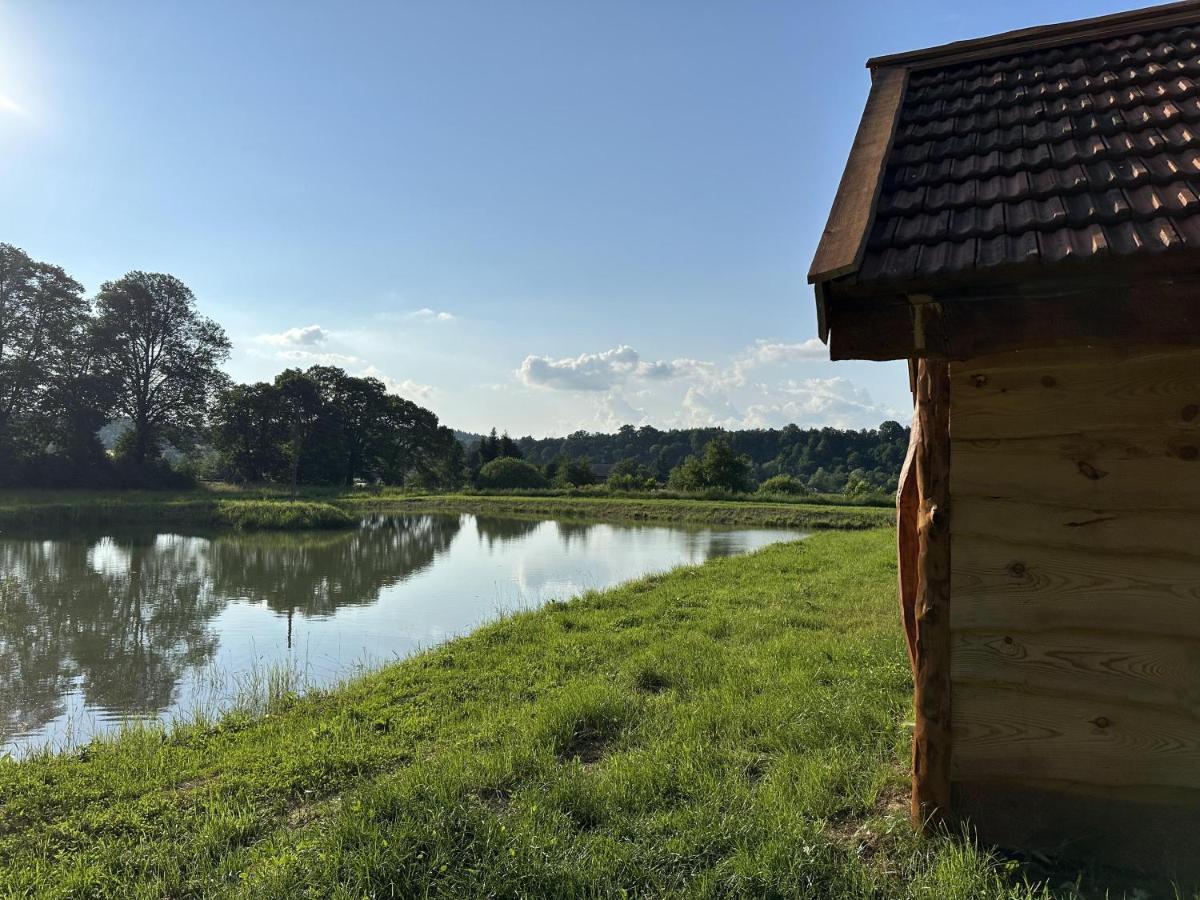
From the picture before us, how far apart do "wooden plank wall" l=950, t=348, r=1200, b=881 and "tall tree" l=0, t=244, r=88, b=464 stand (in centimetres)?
4636

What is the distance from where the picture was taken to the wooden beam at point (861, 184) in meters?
2.61

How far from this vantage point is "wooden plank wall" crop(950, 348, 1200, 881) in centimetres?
259

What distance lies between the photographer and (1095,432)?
2693 millimetres

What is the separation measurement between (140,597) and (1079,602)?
47.8 ft

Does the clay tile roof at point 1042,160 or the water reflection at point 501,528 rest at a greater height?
the clay tile roof at point 1042,160

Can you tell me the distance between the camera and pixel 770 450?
284 ft

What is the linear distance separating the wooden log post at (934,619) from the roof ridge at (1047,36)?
7.19 feet

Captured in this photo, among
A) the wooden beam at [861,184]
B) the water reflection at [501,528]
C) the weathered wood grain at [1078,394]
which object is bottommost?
the water reflection at [501,528]

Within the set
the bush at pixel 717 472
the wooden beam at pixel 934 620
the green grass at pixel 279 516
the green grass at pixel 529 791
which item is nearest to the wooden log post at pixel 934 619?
the wooden beam at pixel 934 620

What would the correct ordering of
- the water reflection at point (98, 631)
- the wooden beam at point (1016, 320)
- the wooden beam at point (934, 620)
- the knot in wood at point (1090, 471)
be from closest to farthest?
the wooden beam at point (1016, 320) < the knot in wood at point (1090, 471) < the wooden beam at point (934, 620) < the water reflection at point (98, 631)

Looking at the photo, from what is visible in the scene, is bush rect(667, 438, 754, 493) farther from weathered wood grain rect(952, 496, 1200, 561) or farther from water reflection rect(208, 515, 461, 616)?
weathered wood grain rect(952, 496, 1200, 561)

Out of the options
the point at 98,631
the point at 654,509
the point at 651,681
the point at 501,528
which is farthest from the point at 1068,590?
the point at 654,509

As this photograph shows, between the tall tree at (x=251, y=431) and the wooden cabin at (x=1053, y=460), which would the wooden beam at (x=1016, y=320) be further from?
the tall tree at (x=251, y=431)

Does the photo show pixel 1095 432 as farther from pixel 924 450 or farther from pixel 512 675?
pixel 512 675
